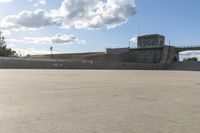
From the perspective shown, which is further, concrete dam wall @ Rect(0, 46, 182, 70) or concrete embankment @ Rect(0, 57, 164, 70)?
concrete dam wall @ Rect(0, 46, 182, 70)

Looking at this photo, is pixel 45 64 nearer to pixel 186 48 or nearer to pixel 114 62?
pixel 114 62

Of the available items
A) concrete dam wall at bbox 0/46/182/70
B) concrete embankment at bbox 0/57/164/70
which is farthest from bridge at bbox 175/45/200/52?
concrete embankment at bbox 0/57/164/70

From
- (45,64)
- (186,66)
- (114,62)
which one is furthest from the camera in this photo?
(186,66)

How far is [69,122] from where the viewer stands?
218 inches

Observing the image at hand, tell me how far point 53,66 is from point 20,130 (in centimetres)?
4865

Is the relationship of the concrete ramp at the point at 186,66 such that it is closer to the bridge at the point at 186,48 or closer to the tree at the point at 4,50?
the bridge at the point at 186,48

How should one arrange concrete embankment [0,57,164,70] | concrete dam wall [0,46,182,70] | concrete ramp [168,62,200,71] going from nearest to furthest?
concrete embankment [0,57,164,70] → concrete dam wall [0,46,182,70] → concrete ramp [168,62,200,71]

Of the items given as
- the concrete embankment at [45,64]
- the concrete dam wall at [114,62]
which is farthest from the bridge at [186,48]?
the concrete embankment at [45,64]

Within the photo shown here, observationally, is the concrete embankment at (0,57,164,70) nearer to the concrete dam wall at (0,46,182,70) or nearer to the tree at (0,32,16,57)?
the concrete dam wall at (0,46,182,70)

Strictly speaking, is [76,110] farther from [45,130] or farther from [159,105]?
[159,105]

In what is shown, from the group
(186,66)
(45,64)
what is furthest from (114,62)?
(186,66)

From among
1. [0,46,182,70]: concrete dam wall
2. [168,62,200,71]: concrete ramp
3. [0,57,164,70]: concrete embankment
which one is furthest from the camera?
[168,62,200,71]: concrete ramp

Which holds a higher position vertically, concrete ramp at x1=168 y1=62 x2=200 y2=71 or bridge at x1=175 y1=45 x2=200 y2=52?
bridge at x1=175 y1=45 x2=200 y2=52

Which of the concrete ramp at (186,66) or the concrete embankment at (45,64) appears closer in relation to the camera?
the concrete embankment at (45,64)
